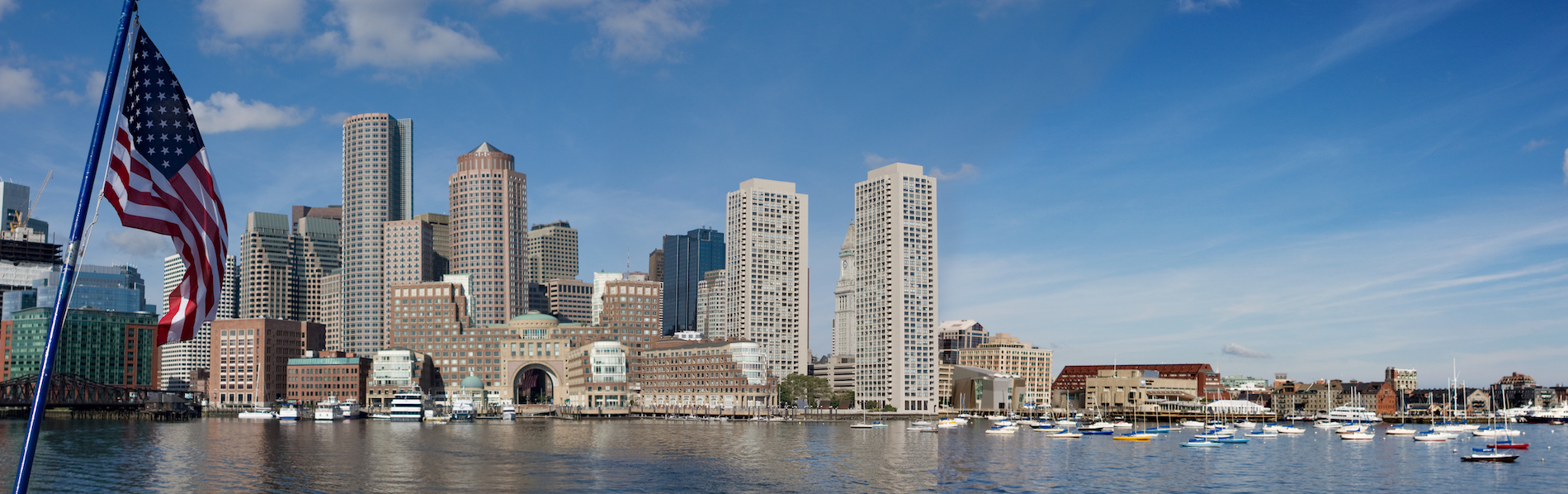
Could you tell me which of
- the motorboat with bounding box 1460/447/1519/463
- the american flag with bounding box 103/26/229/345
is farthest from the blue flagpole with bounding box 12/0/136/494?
the motorboat with bounding box 1460/447/1519/463

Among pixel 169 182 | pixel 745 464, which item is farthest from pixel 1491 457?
pixel 169 182

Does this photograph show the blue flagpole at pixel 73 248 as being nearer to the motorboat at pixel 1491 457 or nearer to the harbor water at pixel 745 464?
the harbor water at pixel 745 464

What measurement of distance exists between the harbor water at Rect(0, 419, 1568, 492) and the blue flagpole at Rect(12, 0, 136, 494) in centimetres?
6561

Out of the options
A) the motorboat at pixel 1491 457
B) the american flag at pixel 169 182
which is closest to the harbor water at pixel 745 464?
the motorboat at pixel 1491 457

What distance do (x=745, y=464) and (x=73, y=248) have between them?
94659 mm

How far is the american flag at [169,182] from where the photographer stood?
23609 millimetres

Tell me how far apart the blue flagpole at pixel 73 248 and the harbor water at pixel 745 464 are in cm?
6561

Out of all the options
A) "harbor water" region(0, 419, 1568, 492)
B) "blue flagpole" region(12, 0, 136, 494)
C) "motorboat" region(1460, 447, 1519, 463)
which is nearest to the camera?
"blue flagpole" region(12, 0, 136, 494)

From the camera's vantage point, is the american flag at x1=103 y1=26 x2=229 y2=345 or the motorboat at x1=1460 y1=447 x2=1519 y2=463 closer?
the american flag at x1=103 y1=26 x2=229 y2=345

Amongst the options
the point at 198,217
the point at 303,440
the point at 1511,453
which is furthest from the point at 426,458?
the point at 1511,453

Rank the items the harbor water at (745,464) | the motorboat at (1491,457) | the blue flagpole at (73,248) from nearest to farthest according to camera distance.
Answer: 1. the blue flagpole at (73,248)
2. the harbor water at (745,464)
3. the motorboat at (1491,457)

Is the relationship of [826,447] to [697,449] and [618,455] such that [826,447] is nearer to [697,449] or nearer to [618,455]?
[697,449]

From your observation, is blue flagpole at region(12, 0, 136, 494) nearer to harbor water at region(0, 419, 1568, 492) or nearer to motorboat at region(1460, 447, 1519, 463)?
harbor water at region(0, 419, 1568, 492)

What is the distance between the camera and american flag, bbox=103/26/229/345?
930 inches
